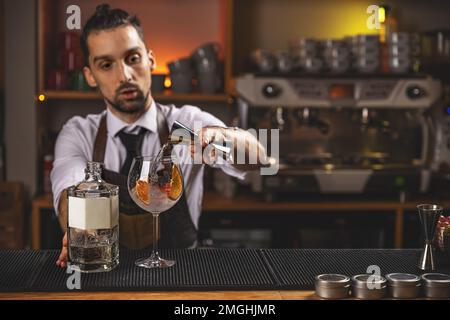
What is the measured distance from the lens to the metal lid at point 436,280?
1361 mm

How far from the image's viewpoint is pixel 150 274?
4.89ft

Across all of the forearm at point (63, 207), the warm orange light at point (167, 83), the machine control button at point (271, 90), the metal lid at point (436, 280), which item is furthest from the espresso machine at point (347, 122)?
the metal lid at point (436, 280)

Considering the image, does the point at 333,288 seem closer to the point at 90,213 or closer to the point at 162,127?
the point at 90,213

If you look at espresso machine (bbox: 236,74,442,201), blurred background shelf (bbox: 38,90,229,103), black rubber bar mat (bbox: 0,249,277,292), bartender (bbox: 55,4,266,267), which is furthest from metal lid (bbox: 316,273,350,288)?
blurred background shelf (bbox: 38,90,229,103)

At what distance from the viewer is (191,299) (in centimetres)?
136

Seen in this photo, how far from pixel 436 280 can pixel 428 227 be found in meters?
0.18

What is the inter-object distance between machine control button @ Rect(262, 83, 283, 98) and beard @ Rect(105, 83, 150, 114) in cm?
83

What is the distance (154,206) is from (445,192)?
2.30 metres

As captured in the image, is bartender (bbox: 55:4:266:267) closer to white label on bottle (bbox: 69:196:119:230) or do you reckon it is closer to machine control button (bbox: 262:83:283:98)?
machine control button (bbox: 262:83:283:98)

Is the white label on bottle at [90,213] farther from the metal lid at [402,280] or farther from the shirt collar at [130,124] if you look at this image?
the shirt collar at [130,124]

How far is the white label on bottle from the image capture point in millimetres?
1458

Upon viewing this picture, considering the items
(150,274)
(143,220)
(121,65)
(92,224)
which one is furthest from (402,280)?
(121,65)
